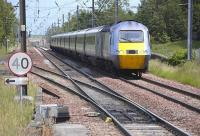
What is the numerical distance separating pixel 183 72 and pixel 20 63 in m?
16.6

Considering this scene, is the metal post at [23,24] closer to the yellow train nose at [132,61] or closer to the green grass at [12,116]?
the green grass at [12,116]

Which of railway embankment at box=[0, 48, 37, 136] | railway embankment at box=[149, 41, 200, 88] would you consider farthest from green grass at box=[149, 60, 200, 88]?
railway embankment at box=[0, 48, 37, 136]

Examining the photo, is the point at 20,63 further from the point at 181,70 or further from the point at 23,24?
the point at 181,70

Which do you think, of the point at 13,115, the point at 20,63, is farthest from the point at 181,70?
the point at 13,115

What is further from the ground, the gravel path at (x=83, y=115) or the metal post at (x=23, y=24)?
the metal post at (x=23, y=24)

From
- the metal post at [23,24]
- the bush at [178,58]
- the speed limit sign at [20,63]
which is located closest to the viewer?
the speed limit sign at [20,63]

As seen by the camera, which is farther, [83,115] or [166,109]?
[166,109]

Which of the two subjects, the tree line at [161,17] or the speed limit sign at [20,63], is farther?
the tree line at [161,17]

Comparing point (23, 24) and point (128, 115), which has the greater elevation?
point (23, 24)

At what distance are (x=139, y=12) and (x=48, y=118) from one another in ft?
253

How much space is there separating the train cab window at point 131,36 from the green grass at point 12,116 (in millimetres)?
13124

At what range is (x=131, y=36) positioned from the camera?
99.3 feet

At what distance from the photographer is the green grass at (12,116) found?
401 inches

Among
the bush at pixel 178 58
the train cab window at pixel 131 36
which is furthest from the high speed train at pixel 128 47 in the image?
the bush at pixel 178 58
